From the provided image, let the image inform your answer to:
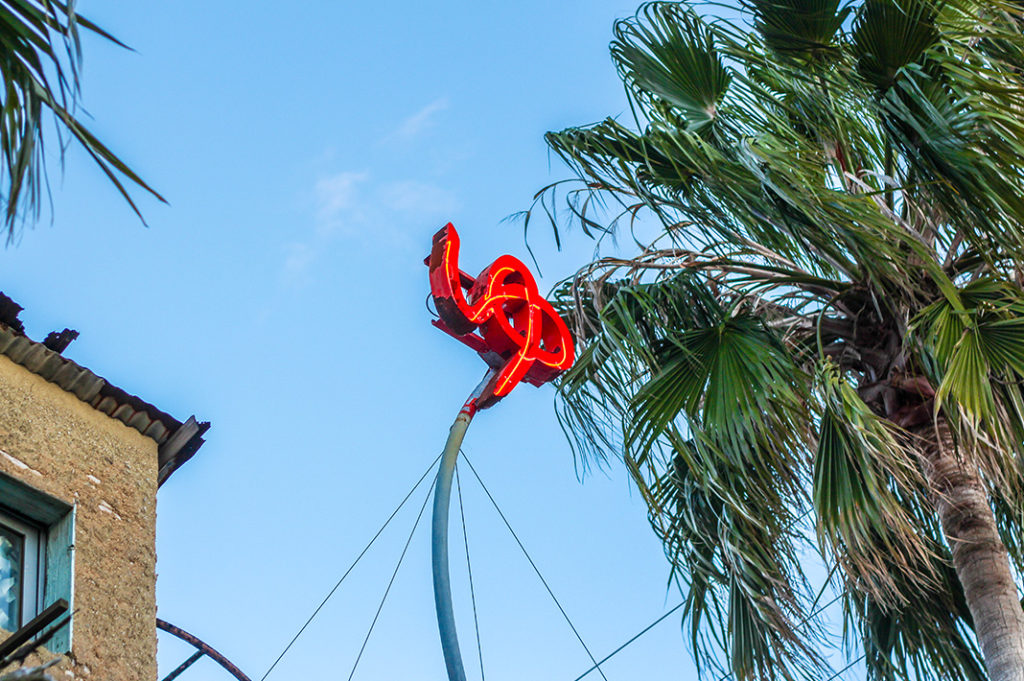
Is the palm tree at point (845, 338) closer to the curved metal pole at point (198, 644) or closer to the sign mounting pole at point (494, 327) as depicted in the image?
the sign mounting pole at point (494, 327)

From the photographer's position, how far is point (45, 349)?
23.1 ft

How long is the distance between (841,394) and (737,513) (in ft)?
3.72

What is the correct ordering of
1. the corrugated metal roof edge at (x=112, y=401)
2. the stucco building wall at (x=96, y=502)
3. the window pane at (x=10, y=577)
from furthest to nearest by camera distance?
the corrugated metal roof edge at (x=112, y=401), the stucco building wall at (x=96, y=502), the window pane at (x=10, y=577)

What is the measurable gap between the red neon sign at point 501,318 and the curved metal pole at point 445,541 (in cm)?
16

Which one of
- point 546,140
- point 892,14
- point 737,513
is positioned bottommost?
point 737,513

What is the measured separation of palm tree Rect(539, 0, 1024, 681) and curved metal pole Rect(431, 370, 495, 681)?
35.0 inches

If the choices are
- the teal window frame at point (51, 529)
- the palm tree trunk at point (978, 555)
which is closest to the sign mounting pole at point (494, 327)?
the teal window frame at point (51, 529)

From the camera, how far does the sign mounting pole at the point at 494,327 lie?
8.03 meters

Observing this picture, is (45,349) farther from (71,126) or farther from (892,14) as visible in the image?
(892,14)

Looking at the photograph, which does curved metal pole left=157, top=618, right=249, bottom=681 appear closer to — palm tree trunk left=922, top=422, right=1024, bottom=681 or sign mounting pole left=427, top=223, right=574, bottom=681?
sign mounting pole left=427, top=223, right=574, bottom=681

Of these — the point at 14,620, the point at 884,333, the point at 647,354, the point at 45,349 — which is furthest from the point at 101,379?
the point at 884,333

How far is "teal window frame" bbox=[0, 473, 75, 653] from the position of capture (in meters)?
6.49

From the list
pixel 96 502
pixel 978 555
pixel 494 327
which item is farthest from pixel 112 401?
pixel 978 555

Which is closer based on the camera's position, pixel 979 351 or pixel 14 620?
pixel 14 620
